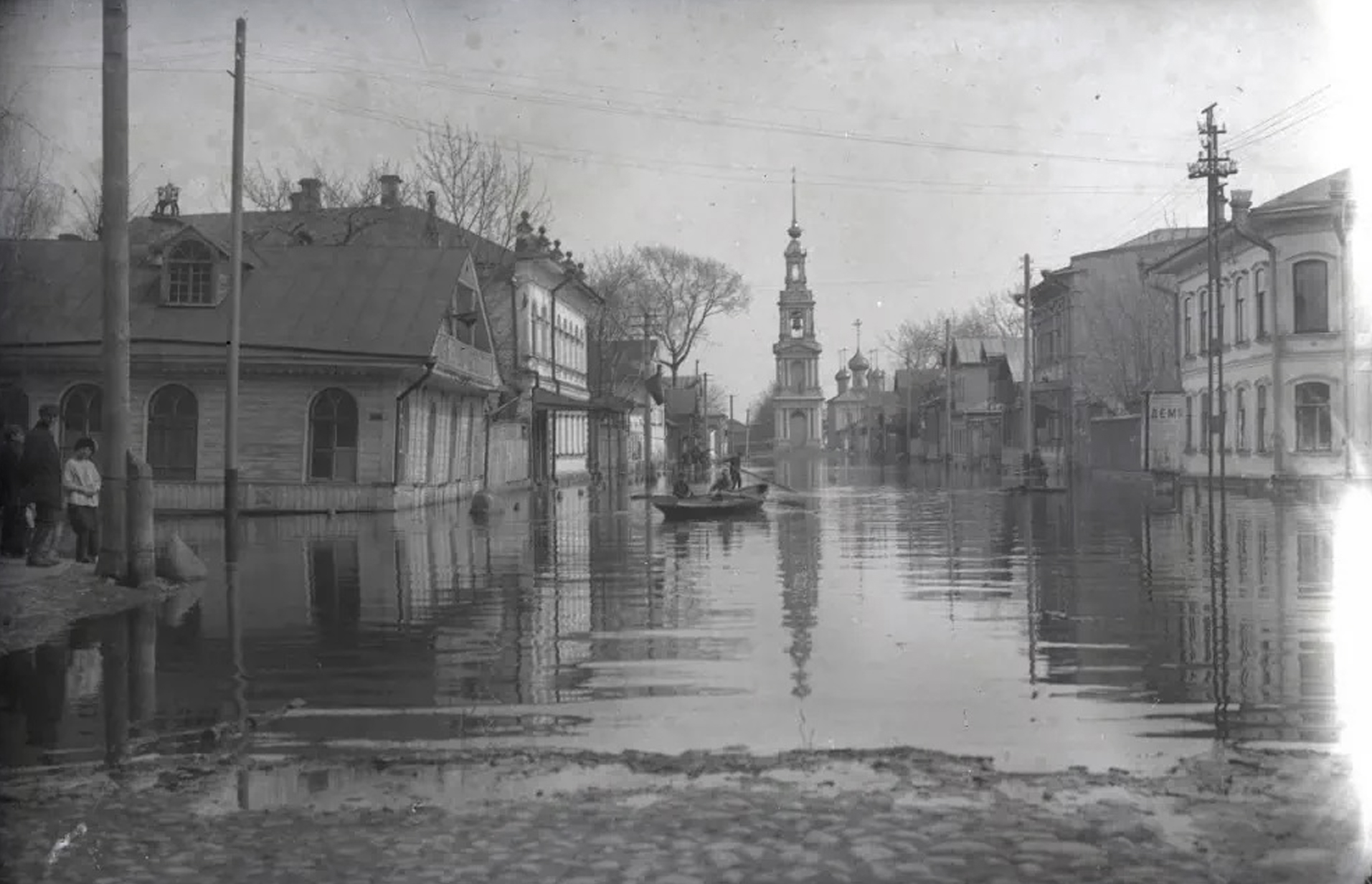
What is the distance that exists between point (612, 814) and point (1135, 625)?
7.69 meters

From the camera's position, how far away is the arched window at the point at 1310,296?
42.4 metres

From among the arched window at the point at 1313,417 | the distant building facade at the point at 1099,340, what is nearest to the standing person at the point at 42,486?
the arched window at the point at 1313,417

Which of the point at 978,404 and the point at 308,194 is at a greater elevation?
the point at 308,194

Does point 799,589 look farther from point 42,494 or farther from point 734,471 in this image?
point 734,471

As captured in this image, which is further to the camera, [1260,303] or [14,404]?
[1260,303]

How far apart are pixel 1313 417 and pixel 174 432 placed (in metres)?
33.3

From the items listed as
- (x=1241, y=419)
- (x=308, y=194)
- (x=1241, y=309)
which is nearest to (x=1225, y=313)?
(x=1241, y=309)

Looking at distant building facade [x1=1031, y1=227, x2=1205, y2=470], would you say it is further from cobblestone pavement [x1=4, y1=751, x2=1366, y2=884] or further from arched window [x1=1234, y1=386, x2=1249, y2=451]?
cobblestone pavement [x1=4, y1=751, x2=1366, y2=884]

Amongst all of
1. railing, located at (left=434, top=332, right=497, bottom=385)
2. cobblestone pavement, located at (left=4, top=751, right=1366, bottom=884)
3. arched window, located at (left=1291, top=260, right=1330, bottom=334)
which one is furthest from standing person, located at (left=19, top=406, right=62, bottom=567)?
arched window, located at (left=1291, top=260, right=1330, bottom=334)

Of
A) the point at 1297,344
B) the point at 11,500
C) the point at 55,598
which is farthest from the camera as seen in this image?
the point at 1297,344

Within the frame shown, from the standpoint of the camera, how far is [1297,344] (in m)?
42.8

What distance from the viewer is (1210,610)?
13.2 meters

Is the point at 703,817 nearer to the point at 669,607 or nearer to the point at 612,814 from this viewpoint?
the point at 612,814

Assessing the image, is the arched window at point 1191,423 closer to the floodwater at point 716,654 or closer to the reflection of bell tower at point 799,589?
the reflection of bell tower at point 799,589
